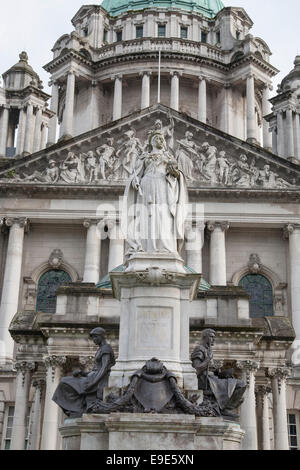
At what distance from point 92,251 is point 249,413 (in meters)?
20.2

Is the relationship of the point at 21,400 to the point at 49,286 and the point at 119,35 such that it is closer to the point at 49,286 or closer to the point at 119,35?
the point at 49,286

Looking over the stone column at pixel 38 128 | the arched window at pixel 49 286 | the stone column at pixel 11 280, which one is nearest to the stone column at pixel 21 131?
the stone column at pixel 38 128

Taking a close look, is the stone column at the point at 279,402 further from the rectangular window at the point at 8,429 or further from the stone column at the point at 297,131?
the stone column at the point at 297,131

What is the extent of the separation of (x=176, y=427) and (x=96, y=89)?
5238 cm

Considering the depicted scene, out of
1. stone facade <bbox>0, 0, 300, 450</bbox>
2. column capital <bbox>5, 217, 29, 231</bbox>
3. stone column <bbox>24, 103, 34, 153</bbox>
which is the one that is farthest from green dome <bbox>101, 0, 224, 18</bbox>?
column capital <bbox>5, 217, 29, 231</bbox>

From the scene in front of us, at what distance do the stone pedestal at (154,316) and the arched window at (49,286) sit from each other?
26.7 meters

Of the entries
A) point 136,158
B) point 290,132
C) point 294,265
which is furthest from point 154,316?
point 290,132

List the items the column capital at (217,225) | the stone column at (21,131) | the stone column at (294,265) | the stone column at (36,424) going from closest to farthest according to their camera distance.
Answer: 1. the stone column at (36,424)
2. the stone column at (294,265)
3. the column capital at (217,225)
4. the stone column at (21,131)

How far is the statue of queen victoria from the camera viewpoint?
1212cm

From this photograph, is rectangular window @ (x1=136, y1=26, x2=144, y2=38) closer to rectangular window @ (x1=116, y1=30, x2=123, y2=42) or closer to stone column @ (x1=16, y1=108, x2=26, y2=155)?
rectangular window @ (x1=116, y1=30, x2=123, y2=42)

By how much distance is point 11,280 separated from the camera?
36.6 metres

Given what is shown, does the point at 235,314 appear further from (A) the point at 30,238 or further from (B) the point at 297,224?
(A) the point at 30,238

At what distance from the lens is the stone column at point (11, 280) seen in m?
34.9

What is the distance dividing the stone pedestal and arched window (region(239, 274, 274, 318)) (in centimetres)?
2655
